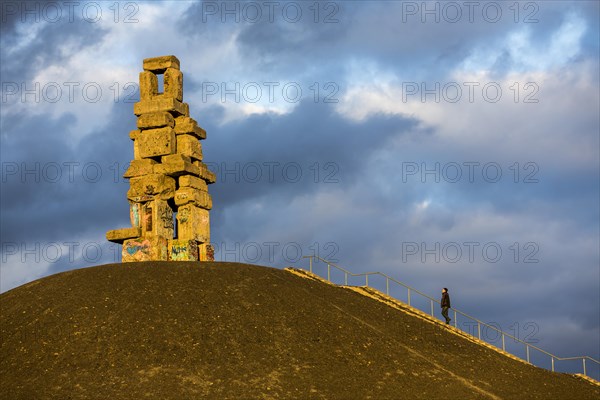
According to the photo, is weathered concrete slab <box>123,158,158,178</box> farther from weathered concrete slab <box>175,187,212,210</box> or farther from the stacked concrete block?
weathered concrete slab <box>175,187,212,210</box>

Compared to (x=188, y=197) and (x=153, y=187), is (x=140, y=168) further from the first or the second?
(x=188, y=197)

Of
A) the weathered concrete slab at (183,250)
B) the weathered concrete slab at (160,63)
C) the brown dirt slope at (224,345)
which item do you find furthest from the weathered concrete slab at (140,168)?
the brown dirt slope at (224,345)

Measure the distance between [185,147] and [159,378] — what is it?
17310mm

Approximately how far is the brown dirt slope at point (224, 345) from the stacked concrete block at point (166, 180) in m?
4.34

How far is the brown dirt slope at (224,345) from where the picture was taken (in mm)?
26641

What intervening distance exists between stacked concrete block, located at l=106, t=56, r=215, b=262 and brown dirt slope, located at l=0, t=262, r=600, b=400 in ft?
14.2

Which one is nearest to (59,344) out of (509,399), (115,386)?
(115,386)

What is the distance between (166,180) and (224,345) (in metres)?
14.0

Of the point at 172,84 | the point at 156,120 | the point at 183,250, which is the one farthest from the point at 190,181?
the point at 172,84

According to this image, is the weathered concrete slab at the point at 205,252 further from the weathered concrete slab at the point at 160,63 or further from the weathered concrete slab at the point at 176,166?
the weathered concrete slab at the point at 160,63

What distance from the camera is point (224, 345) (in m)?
29.0

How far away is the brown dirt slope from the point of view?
87.4ft

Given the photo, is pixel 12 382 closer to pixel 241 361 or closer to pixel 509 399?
pixel 241 361

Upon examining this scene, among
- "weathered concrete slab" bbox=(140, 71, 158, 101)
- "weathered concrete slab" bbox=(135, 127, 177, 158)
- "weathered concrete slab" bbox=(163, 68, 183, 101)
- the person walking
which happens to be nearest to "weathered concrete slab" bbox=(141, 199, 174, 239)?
"weathered concrete slab" bbox=(135, 127, 177, 158)
